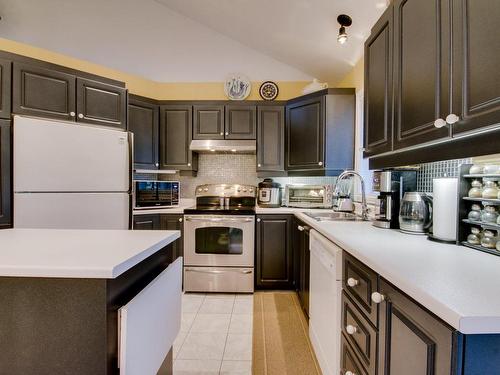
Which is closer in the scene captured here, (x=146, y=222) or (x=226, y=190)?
(x=146, y=222)

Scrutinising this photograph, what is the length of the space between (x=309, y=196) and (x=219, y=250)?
3.92ft

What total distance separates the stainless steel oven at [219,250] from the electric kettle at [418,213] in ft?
5.28

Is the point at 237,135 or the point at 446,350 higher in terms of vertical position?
the point at 237,135

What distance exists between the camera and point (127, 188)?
2.37 meters

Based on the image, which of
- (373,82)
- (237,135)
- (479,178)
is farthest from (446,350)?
(237,135)

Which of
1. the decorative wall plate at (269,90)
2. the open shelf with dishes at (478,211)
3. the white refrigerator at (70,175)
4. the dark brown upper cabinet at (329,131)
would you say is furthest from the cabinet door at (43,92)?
the open shelf with dishes at (478,211)

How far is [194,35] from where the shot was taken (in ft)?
11.3

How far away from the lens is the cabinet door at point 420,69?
104 cm

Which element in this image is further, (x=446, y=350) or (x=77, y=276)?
(x=77, y=276)

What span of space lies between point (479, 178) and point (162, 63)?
3.53m

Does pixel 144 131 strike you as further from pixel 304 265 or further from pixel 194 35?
pixel 304 265

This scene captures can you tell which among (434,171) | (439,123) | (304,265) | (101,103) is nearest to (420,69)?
(439,123)

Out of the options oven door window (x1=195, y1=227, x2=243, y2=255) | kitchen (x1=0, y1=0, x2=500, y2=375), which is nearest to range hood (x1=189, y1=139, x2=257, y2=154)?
kitchen (x1=0, y1=0, x2=500, y2=375)

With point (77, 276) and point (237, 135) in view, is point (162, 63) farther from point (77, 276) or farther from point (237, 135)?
point (77, 276)
